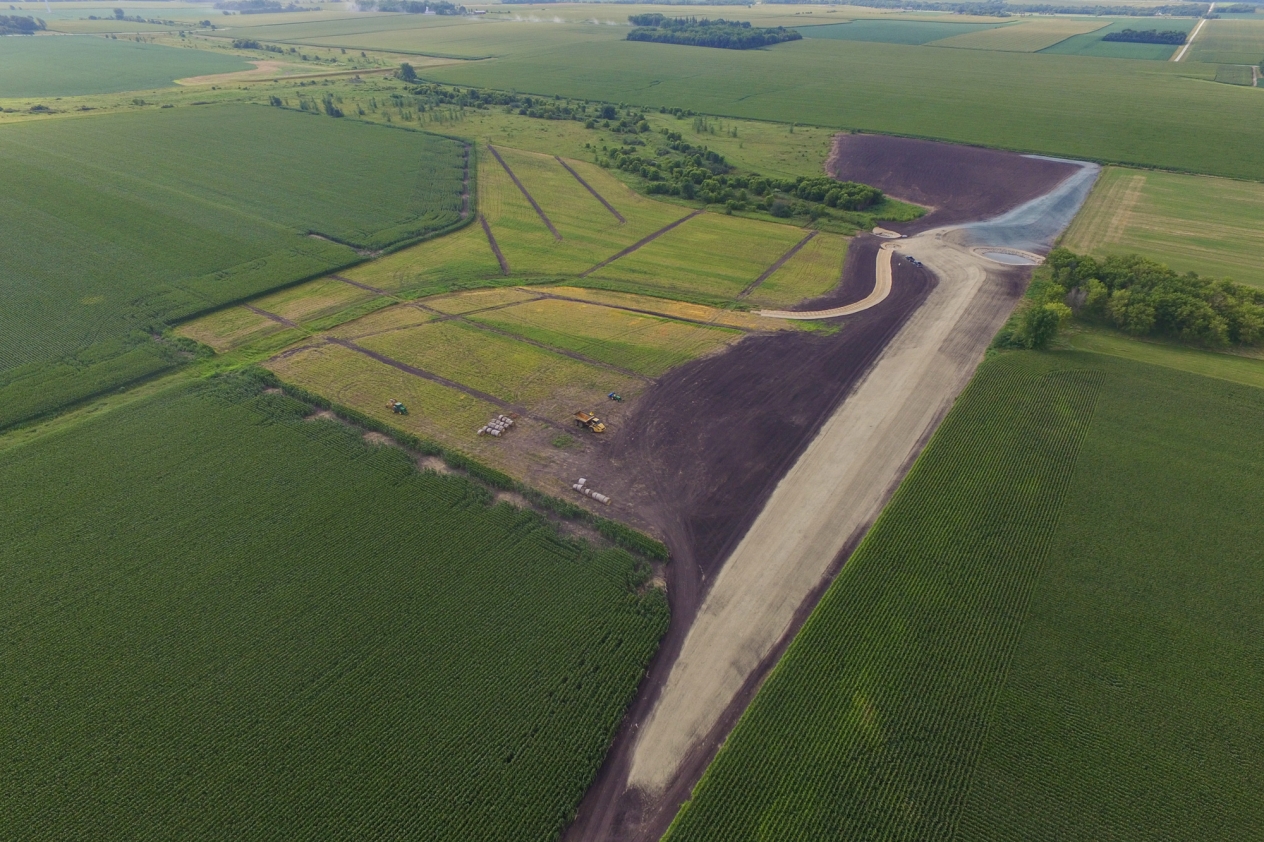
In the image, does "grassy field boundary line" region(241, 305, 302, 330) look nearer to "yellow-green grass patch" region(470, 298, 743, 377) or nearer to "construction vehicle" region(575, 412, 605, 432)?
"yellow-green grass patch" region(470, 298, 743, 377)

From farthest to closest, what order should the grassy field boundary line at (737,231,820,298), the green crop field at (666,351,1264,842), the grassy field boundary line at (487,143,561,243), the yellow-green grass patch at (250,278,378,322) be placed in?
the grassy field boundary line at (487,143,561,243) → the grassy field boundary line at (737,231,820,298) → the yellow-green grass patch at (250,278,378,322) → the green crop field at (666,351,1264,842)

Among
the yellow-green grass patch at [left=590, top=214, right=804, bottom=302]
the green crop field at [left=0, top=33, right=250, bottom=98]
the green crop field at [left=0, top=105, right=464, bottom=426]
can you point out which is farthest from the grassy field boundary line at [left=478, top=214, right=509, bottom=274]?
the green crop field at [left=0, top=33, right=250, bottom=98]

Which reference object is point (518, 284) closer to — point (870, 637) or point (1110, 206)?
point (870, 637)

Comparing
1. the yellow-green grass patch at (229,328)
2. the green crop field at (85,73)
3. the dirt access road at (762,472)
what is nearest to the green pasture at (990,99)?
the dirt access road at (762,472)

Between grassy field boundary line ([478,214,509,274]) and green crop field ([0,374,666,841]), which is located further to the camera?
grassy field boundary line ([478,214,509,274])

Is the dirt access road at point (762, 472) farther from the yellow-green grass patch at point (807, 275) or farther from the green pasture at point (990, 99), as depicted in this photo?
the green pasture at point (990, 99)

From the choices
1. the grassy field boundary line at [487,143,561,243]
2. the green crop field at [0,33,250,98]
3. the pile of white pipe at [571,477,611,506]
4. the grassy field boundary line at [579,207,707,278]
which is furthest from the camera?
the green crop field at [0,33,250,98]

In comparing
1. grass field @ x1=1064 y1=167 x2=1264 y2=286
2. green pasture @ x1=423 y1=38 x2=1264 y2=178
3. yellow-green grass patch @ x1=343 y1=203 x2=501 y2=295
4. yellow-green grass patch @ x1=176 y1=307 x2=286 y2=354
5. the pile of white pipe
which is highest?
green pasture @ x1=423 y1=38 x2=1264 y2=178

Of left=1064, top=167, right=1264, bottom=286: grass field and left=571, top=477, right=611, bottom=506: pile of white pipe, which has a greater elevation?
left=1064, top=167, right=1264, bottom=286: grass field
